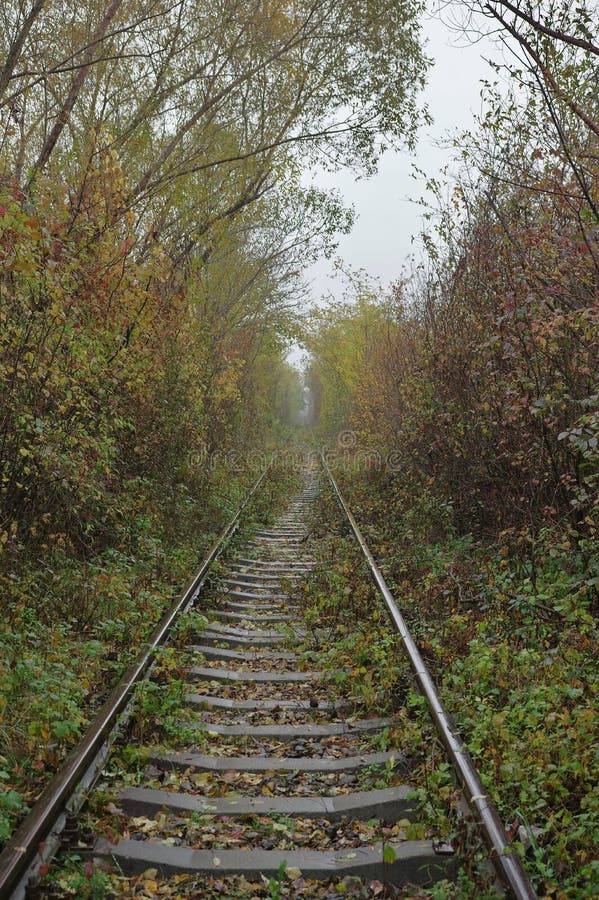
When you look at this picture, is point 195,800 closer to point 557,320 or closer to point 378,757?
point 378,757

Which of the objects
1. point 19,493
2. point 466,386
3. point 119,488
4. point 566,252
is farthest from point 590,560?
point 119,488

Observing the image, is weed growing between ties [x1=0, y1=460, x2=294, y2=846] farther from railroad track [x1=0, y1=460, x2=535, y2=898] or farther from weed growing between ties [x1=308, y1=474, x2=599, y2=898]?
weed growing between ties [x1=308, y1=474, x2=599, y2=898]

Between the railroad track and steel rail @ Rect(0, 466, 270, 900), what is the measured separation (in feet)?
0.04

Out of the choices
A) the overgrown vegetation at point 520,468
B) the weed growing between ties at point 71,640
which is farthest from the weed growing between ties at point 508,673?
the weed growing between ties at point 71,640

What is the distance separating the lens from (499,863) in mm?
Result: 3123

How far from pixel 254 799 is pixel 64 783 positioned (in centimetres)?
107

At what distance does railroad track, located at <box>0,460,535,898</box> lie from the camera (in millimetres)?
3443

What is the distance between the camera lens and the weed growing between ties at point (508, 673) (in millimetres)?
3680

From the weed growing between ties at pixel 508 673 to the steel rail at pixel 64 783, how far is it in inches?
67.0

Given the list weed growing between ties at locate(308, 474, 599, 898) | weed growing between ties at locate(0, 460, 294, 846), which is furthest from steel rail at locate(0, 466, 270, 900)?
weed growing between ties at locate(308, 474, 599, 898)

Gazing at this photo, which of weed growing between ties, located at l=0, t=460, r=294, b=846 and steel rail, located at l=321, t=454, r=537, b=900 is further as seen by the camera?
weed growing between ties, located at l=0, t=460, r=294, b=846

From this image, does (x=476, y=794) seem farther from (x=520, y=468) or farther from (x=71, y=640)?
(x=520, y=468)

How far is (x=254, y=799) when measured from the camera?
4160 millimetres

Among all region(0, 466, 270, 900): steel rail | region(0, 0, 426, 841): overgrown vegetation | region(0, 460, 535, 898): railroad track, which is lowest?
region(0, 460, 535, 898): railroad track
